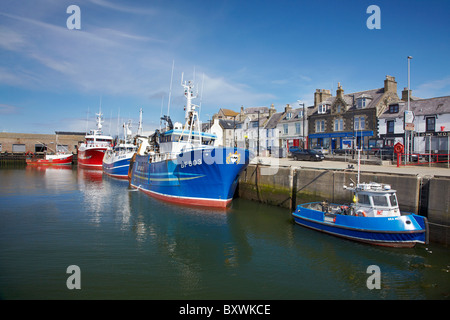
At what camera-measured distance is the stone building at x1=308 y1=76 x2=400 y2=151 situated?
40.3 meters

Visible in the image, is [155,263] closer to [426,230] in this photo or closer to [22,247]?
[22,247]

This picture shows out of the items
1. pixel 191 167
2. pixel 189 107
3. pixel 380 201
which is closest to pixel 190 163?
pixel 191 167

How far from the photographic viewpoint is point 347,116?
142 feet

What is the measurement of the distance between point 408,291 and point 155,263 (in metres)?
8.89

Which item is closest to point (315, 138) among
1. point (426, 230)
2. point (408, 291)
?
point (426, 230)

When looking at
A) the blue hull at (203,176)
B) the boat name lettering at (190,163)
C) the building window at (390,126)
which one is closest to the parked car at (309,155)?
the blue hull at (203,176)

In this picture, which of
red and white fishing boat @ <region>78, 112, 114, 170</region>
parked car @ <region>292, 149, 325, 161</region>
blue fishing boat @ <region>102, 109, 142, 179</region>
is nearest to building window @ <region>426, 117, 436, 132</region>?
parked car @ <region>292, 149, 325, 161</region>

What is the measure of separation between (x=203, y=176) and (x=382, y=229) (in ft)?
36.3

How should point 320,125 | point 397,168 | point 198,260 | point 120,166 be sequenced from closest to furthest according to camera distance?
1. point 198,260
2. point 397,168
3. point 120,166
4. point 320,125

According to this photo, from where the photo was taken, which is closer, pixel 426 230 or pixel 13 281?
pixel 13 281

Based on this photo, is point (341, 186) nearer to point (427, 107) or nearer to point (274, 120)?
point (427, 107)

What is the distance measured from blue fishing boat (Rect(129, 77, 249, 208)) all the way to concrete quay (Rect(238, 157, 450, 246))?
314 cm

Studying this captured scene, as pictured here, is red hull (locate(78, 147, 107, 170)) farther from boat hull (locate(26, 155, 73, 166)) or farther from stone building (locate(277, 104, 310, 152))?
stone building (locate(277, 104, 310, 152))

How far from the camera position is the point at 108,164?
45469 millimetres
